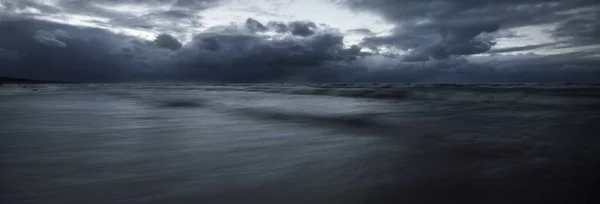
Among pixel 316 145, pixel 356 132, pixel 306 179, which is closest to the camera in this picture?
pixel 306 179

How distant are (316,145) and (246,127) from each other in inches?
103

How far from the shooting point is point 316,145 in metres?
4.89

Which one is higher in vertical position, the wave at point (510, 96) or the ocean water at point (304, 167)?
the wave at point (510, 96)

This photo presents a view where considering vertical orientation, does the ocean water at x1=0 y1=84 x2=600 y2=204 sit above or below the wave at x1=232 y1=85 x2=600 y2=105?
below

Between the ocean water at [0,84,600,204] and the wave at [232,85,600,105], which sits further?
the wave at [232,85,600,105]

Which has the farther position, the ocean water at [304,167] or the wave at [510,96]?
the wave at [510,96]

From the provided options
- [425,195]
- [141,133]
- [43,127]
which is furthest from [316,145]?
[43,127]

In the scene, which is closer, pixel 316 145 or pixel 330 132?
pixel 316 145

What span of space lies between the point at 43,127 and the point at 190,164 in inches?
201

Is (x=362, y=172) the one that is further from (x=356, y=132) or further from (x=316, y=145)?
(x=356, y=132)

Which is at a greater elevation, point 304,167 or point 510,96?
point 510,96

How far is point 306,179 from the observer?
10.2 ft

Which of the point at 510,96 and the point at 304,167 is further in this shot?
the point at 510,96

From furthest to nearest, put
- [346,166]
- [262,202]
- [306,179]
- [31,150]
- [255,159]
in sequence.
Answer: [31,150] < [255,159] < [346,166] < [306,179] < [262,202]
